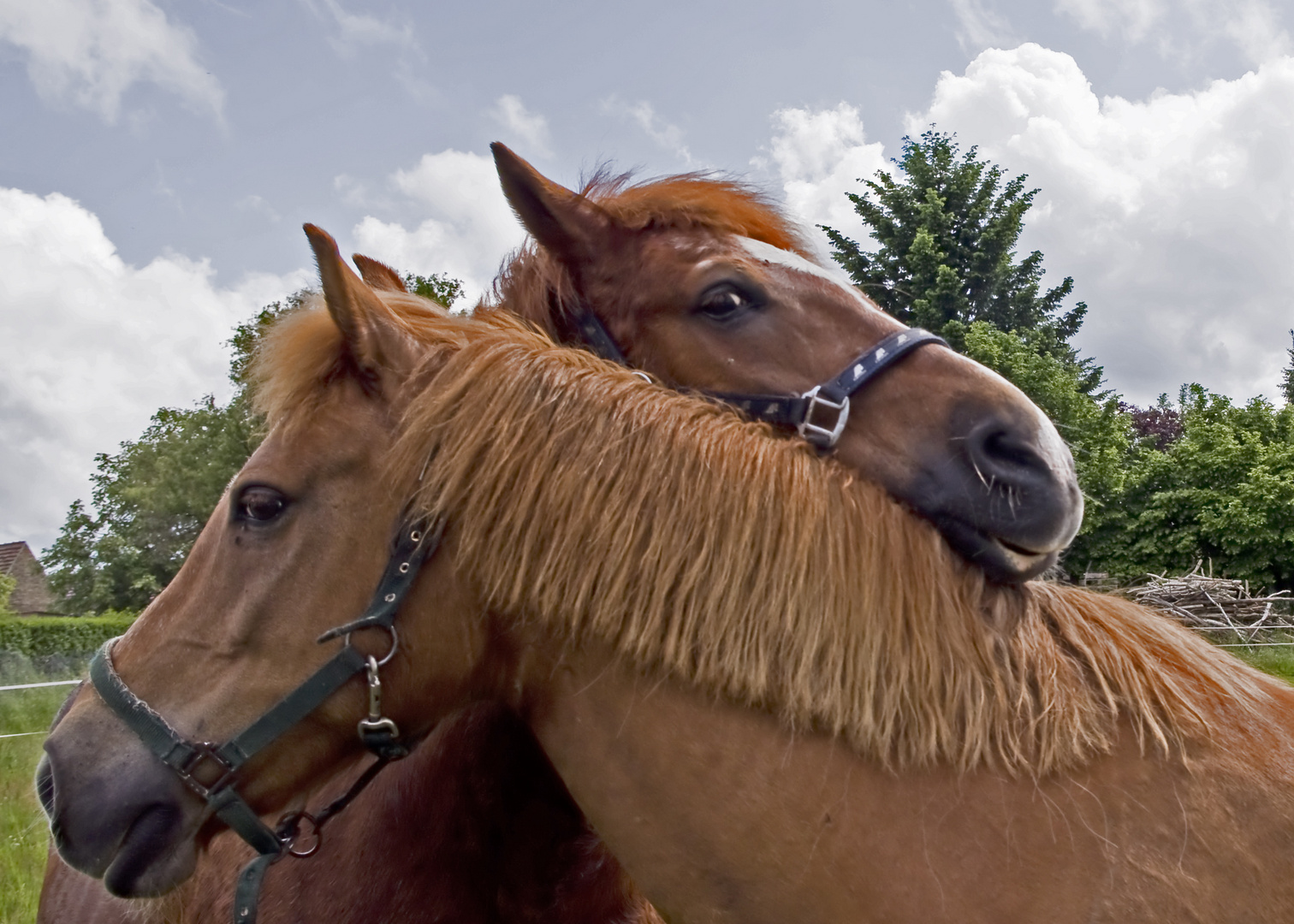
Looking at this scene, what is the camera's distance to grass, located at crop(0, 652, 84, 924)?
15.8 ft

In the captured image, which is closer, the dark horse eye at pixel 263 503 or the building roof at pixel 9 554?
the dark horse eye at pixel 263 503

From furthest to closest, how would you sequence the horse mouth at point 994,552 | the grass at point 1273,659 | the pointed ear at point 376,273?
the grass at point 1273,659 < the pointed ear at point 376,273 < the horse mouth at point 994,552

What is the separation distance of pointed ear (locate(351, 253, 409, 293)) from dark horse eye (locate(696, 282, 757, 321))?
3.16 feet

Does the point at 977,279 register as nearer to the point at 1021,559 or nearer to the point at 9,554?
the point at 1021,559

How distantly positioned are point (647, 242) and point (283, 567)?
125 centimetres

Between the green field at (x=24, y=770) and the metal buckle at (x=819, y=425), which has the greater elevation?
the metal buckle at (x=819, y=425)


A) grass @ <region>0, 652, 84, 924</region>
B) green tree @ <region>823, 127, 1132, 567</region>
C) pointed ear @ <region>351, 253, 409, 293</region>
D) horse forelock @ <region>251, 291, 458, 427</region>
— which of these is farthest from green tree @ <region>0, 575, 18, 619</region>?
horse forelock @ <region>251, 291, 458, 427</region>

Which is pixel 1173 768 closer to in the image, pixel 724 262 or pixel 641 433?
pixel 641 433

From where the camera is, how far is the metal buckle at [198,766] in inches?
67.8

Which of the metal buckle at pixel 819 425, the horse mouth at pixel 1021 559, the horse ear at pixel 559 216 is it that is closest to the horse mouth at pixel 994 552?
the horse mouth at pixel 1021 559

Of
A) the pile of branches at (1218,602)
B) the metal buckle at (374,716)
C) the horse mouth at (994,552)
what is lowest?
the metal buckle at (374,716)

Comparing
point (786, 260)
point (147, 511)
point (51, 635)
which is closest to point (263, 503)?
point (786, 260)

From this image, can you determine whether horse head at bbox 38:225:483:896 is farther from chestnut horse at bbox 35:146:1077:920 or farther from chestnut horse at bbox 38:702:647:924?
chestnut horse at bbox 35:146:1077:920

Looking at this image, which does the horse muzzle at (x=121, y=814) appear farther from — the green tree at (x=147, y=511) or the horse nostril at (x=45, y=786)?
the green tree at (x=147, y=511)
